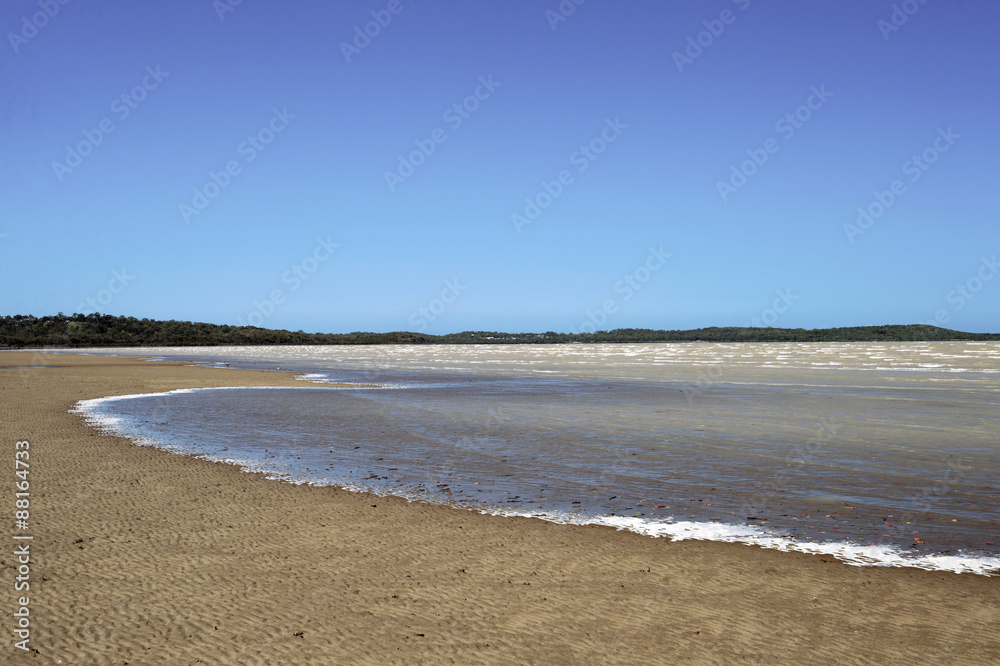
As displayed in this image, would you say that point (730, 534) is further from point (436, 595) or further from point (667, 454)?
point (667, 454)

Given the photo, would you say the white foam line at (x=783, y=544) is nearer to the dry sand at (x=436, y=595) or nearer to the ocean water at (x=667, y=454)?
the ocean water at (x=667, y=454)

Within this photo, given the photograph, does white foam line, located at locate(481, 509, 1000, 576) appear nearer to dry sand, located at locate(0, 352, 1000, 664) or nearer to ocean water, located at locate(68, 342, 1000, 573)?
ocean water, located at locate(68, 342, 1000, 573)

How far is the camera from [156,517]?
33.3 ft

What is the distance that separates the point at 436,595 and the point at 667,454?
9.76 meters

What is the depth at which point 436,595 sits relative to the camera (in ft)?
23.5

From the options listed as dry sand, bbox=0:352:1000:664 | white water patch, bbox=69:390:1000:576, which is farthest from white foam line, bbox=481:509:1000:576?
dry sand, bbox=0:352:1000:664

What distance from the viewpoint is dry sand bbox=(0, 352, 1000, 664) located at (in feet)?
19.5

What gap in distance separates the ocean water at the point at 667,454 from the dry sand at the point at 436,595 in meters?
1.12

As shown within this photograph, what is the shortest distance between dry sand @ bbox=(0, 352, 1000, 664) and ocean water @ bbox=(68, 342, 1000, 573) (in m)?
1.12

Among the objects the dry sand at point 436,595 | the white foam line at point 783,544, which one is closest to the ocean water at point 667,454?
the white foam line at point 783,544

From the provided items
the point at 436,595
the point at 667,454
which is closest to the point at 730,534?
the point at 436,595

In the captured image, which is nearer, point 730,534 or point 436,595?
point 436,595

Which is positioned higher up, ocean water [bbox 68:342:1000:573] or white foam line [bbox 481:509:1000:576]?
ocean water [bbox 68:342:1000:573]

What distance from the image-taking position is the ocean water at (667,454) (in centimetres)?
1003
